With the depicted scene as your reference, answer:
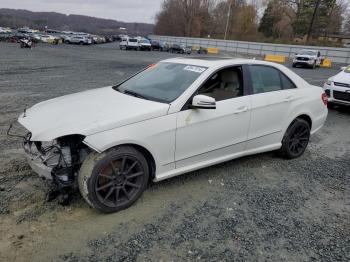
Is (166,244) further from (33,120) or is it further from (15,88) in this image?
(15,88)

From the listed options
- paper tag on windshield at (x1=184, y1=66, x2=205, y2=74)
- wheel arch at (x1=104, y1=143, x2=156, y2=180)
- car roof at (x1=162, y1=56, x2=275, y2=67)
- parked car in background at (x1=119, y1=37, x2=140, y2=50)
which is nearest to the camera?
wheel arch at (x1=104, y1=143, x2=156, y2=180)

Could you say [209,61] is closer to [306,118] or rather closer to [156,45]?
[306,118]

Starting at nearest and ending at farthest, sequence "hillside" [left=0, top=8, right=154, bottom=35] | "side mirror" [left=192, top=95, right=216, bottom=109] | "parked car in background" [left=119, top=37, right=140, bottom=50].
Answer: "side mirror" [left=192, top=95, right=216, bottom=109] < "parked car in background" [left=119, top=37, right=140, bottom=50] < "hillside" [left=0, top=8, right=154, bottom=35]

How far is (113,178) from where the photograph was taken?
11.2 ft

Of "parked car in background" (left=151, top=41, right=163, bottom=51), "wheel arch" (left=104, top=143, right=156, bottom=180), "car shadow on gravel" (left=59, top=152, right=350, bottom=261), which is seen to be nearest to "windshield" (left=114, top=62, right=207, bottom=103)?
"wheel arch" (left=104, top=143, right=156, bottom=180)

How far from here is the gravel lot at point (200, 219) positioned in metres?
2.96

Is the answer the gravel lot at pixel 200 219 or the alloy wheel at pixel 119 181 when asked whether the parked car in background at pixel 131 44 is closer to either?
the gravel lot at pixel 200 219

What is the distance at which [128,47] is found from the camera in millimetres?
41250

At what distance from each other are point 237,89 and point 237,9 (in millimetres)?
76446

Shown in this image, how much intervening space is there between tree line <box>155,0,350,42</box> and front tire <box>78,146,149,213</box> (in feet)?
177

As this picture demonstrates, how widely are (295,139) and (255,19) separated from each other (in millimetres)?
73219

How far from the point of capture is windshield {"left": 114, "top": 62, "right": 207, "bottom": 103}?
3947 millimetres

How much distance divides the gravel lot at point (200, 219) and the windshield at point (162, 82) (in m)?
1.16

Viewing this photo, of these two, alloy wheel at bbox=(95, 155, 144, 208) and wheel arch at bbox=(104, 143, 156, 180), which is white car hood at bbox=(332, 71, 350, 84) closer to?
wheel arch at bbox=(104, 143, 156, 180)
